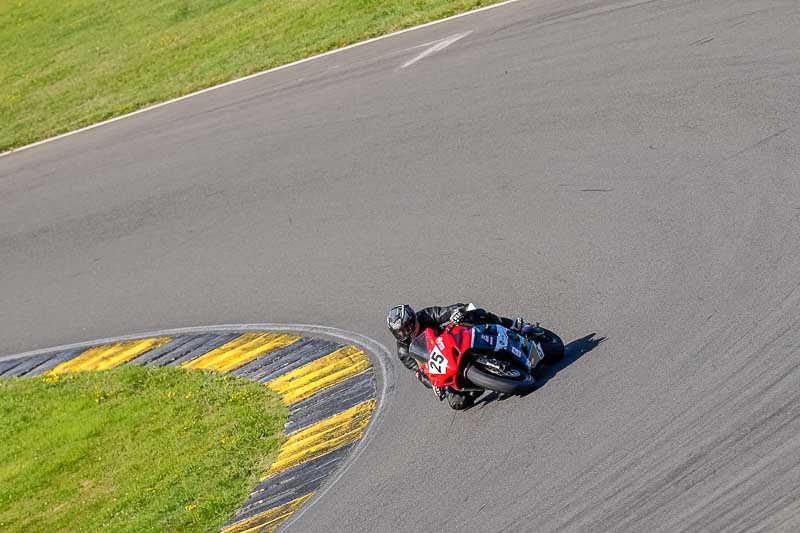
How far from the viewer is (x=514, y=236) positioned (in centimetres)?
1385

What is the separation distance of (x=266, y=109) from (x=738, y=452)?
13754mm

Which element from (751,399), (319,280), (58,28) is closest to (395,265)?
(319,280)

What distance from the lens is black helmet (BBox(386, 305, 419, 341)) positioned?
10.9 metres

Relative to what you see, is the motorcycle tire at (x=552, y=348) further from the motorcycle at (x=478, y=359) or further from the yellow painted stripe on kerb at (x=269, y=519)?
the yellow painted stripe on kerb at (x=269, y=519)

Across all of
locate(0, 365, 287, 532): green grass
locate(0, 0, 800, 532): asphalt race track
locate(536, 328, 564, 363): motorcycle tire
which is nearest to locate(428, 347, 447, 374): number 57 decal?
locate(0, 0, 800, 532): asphalt race track

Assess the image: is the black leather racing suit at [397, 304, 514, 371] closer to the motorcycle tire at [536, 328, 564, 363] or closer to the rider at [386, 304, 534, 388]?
the rider at [386, 304, 534, 388]

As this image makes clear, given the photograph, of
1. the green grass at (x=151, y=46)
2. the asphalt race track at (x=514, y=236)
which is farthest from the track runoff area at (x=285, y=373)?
the green grass at (x=151, y=46)

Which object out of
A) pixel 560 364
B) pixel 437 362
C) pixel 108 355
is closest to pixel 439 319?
pixel 437 362

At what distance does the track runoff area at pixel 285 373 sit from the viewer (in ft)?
37.2

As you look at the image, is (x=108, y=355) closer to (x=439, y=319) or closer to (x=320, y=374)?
(x=320, y=374)

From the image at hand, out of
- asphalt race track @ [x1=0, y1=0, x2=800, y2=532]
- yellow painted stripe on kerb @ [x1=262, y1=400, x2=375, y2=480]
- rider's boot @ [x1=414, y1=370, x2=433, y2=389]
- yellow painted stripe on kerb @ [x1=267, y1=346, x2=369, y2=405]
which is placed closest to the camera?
asphalt race track @ [x1=0, y1=0, x2=800, y2=532]

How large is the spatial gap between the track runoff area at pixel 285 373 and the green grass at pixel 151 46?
863 centimetres

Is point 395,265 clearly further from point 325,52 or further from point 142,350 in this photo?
point 325,52

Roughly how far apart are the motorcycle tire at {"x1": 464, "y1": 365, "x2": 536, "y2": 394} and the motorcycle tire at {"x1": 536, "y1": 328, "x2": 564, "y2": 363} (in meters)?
0.47
